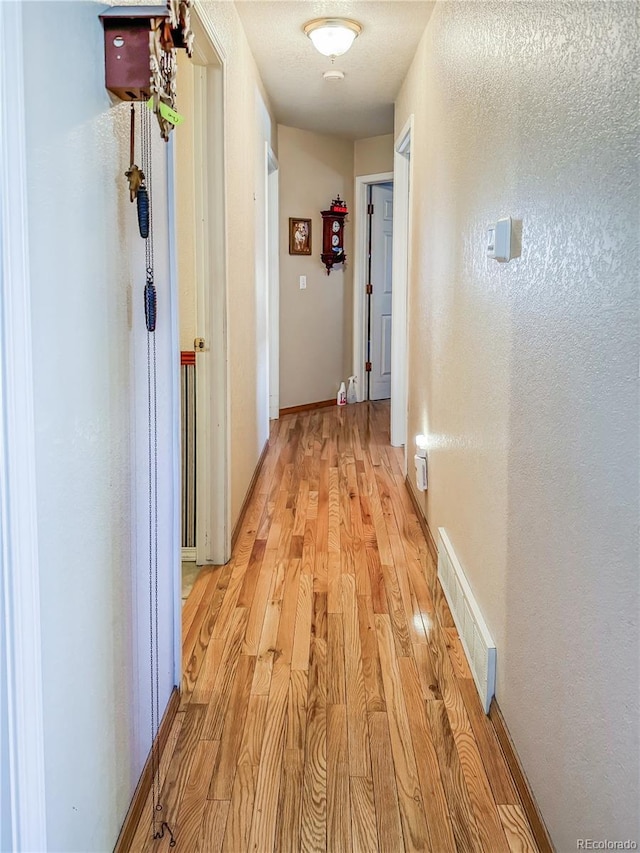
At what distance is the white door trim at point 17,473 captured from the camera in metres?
0.96

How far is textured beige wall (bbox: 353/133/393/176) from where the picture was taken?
6719 millimetres

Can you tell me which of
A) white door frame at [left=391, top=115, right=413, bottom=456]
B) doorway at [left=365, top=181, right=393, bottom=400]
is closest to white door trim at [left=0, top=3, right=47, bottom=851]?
white door frame at [left=391, top=115, right=413, bottom=456]

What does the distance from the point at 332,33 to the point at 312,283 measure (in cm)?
320

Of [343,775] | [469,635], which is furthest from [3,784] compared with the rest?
[469,635]

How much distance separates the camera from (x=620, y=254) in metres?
1.19

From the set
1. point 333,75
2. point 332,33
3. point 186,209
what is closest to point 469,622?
point 186,209

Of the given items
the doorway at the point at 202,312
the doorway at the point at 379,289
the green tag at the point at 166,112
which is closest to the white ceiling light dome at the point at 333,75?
the doorway at the point at 202,312

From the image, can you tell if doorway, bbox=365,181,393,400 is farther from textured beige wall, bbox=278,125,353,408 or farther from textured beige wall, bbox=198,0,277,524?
textured beige wall, bbox=198,0,277,524

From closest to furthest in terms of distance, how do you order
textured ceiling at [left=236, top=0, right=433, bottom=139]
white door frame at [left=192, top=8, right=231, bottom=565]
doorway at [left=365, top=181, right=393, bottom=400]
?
white door frame at [left=192, top=8, right=231, bottom=565] → textured ceiling at [left=236, top=0, right=433, bottom=139] → doorway at [left=365, top=181, right=393, bottom=400]

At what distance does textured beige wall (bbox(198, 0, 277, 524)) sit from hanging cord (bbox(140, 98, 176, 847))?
1.11 metres

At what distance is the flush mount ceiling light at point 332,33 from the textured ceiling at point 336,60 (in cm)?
4

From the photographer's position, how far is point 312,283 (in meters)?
6.77

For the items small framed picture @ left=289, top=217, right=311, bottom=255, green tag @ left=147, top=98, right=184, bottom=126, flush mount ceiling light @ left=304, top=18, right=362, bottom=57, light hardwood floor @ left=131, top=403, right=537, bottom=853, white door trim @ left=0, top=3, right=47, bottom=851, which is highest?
flush mount ceiling light @ left=304, top=18, right=362, bottom=57

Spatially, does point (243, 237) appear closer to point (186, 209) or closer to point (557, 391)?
point (186, 209)
